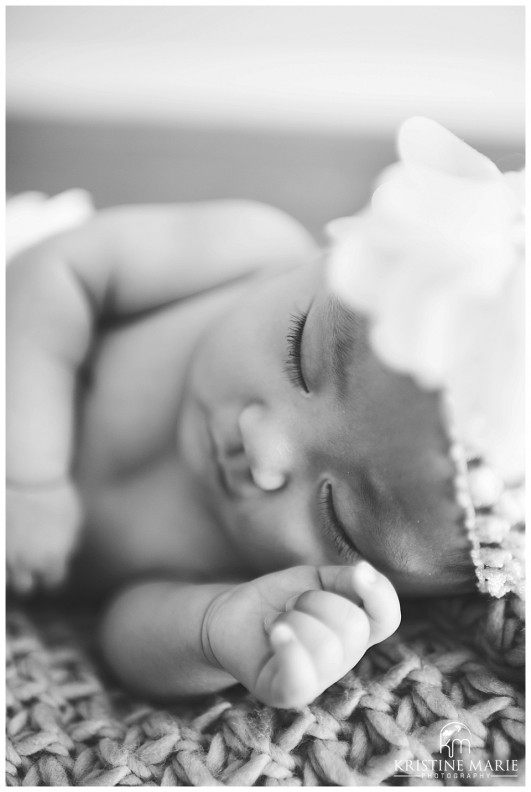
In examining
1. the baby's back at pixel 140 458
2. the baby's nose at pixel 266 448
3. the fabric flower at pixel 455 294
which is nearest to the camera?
the fabric flower at pixel 455 294

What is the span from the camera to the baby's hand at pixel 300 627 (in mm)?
412

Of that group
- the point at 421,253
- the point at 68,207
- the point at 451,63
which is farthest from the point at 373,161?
the point at 68,207

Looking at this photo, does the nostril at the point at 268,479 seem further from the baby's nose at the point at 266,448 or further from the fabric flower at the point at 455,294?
the fabric flower at the point at 455,294

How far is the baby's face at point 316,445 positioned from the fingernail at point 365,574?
2 centimetres

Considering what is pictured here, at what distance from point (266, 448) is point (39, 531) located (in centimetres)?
27

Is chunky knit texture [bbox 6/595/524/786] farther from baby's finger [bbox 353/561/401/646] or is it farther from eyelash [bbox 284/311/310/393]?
eyelash [bbox 284/311/310/393]

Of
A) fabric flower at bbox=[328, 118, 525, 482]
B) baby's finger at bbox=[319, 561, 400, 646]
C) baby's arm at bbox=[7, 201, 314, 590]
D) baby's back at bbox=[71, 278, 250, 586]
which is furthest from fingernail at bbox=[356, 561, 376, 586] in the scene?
baby's arm at bbox=[7, 201, 314, 590]

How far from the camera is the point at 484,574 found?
1.51 ft

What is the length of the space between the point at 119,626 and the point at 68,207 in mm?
438

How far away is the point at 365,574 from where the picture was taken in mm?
445

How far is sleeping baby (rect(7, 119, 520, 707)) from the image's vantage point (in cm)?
44

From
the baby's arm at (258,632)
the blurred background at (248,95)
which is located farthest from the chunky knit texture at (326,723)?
the blurred background at (248,95)

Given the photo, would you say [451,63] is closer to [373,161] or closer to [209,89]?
[373,161]

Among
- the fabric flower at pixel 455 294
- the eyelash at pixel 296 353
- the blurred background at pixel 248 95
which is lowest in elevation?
the eyelash at pixel 296 353
